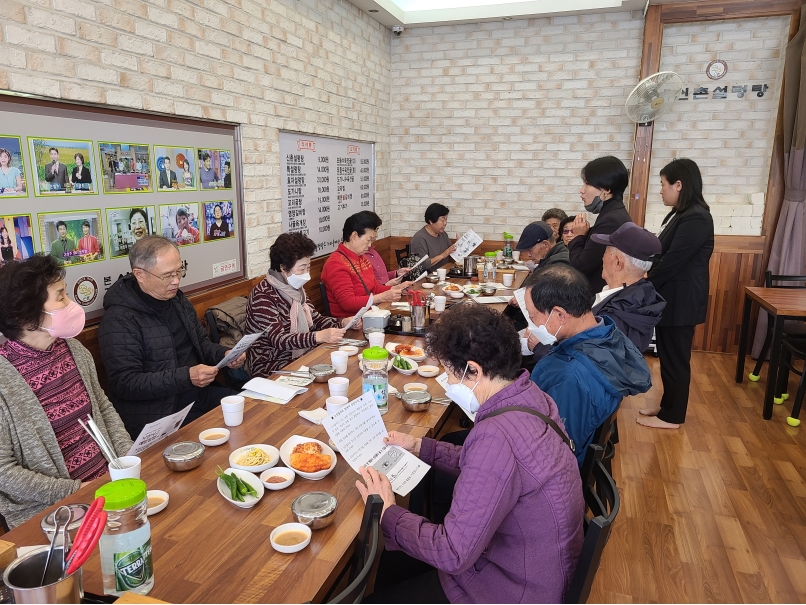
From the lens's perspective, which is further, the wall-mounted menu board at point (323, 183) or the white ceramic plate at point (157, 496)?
the wall-mounted menu board at point (323, 183)

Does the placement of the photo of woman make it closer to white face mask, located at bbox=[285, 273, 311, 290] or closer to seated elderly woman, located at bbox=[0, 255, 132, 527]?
seated elderly woman, located at bbox=[0, 255, 132, 527]

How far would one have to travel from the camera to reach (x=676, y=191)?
3.60 meters

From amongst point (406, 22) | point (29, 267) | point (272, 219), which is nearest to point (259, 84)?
point (272, 219)

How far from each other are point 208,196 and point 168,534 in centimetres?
242

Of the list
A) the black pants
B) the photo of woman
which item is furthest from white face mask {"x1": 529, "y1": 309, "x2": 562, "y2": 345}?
the photo of woman

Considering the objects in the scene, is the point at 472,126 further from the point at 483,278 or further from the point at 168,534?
the point at 168,534

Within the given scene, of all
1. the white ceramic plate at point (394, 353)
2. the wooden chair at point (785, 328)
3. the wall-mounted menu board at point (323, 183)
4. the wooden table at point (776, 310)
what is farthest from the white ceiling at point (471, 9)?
the white ceramic plate at point (394, 353)

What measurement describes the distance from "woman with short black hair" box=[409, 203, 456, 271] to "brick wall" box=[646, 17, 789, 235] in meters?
2.26

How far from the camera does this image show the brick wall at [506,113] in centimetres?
553

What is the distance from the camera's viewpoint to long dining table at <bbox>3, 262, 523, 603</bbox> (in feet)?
3.80

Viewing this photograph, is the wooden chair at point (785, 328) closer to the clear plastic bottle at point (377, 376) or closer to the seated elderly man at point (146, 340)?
the clear plastic bottle at point (377, 376)

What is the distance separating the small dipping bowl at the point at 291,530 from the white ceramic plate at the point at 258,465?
289 mm

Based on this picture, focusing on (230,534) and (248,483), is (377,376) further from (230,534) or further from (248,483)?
(230,534)

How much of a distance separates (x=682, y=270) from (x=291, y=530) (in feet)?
10.5
